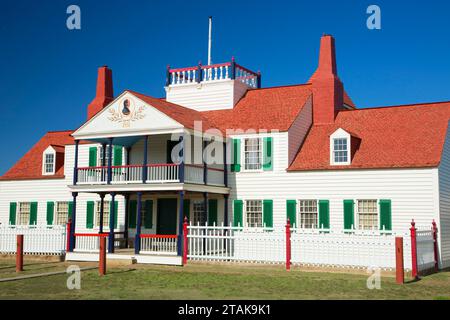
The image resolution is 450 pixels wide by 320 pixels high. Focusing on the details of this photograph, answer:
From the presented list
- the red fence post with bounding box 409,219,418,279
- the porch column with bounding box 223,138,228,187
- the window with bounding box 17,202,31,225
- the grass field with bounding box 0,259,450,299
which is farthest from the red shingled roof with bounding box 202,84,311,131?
the window with bounding box 17,202,31,225

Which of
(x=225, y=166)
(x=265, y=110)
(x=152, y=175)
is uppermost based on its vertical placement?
(x=265, y=110)

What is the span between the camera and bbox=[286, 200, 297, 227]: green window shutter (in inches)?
949

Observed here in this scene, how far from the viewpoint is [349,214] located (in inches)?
901

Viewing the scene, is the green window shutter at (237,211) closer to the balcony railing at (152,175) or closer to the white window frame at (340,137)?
the balcony railing at (152,175)

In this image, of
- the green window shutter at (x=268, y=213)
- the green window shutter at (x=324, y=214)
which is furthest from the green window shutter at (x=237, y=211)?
the green window shutter at (x=324, y=214)

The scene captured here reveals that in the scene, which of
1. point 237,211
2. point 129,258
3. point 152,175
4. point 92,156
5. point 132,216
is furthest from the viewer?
point 92,156

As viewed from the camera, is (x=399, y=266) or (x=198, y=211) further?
(x=198, y=211)

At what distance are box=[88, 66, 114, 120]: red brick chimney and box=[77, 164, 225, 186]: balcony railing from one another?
745cm

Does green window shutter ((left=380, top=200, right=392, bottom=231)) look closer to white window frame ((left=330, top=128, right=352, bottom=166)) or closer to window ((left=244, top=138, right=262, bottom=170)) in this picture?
white window frame ((left=330, top=128, right=352, bottom=166))

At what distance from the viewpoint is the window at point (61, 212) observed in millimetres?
30031

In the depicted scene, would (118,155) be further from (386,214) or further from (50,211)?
(386,214)

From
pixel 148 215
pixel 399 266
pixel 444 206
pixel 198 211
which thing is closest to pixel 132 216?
pixel 148 215

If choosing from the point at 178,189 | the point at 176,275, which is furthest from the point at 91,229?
the point at 176,275

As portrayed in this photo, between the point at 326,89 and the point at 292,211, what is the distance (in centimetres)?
670
